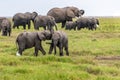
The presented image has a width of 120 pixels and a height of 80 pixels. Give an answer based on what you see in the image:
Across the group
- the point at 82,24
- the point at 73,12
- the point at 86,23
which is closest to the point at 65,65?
the point at 82,24

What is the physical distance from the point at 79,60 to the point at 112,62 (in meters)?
1.58

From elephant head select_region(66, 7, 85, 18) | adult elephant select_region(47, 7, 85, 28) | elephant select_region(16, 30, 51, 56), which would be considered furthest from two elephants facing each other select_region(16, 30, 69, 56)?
elephant head select_region(66, 7, 85, 18)

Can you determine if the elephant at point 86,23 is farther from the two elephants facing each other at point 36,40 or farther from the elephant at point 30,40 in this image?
the elephant at point 30,40

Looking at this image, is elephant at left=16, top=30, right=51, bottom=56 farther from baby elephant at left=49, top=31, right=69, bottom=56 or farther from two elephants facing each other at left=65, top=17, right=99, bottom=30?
two elephants facing each other at left=65, top=17, right=99, bottom=30

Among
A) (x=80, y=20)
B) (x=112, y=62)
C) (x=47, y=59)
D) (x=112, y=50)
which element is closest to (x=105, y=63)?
(x=112, y=62)

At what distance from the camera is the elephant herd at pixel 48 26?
18828 millimetres

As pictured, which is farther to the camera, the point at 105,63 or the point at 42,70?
the point at 105,63

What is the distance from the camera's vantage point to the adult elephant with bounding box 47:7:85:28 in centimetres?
3888

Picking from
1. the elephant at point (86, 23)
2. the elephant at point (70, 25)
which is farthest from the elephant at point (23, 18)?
the elephant at point (86, 23)

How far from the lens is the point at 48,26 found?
3141 cm

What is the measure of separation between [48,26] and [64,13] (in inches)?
339

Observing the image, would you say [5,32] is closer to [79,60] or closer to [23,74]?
[79,60]

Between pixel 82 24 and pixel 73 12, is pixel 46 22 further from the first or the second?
pixel 73 12

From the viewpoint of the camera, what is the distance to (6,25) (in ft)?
99.0
